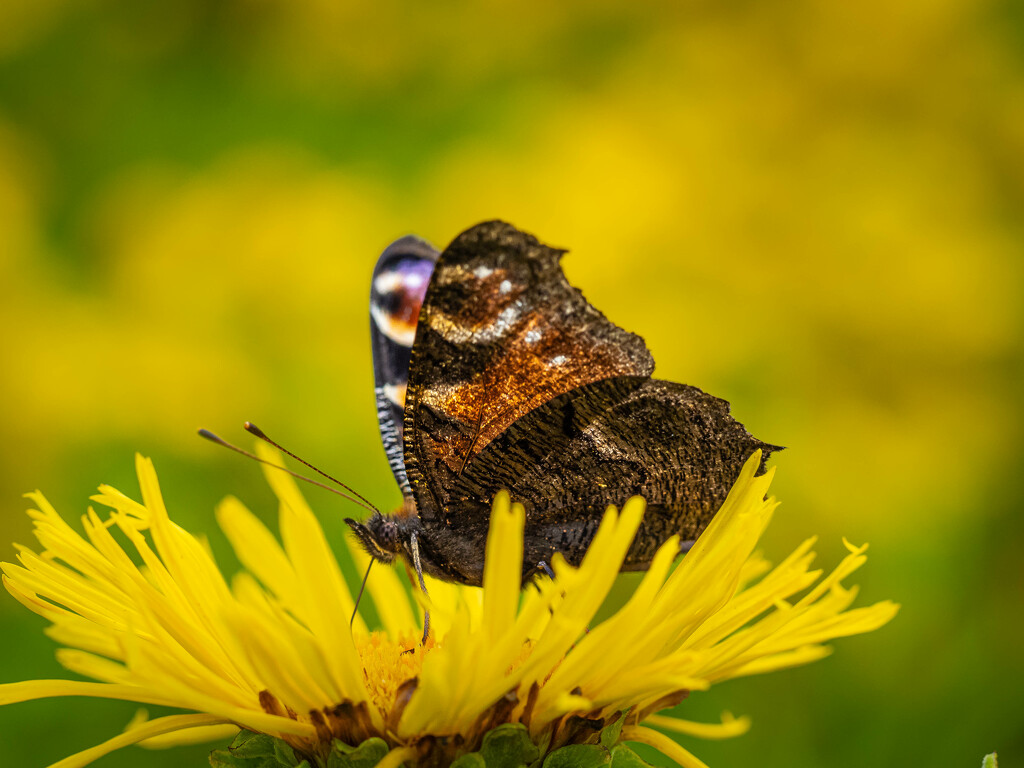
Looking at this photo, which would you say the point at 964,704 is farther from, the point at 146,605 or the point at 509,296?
the point at 146,605

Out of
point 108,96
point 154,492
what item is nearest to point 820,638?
point 154,492

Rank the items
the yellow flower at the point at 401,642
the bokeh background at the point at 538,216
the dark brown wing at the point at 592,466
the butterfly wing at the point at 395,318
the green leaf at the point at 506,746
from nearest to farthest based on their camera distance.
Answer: the yellow flower at the point at 401,642 → the green leaf at the point at 506,746 → the dark brown wing at the point at 592,466 → the butterfly wing at the point at 395,318 → the bokeh background at the point at 538,216

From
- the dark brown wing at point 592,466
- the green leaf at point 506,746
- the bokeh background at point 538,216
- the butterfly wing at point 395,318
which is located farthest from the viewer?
the bokeh background at point 538,216

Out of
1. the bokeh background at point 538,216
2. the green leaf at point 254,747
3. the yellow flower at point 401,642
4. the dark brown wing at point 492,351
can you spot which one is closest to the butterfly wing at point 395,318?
the dark brown wing at point 492,351

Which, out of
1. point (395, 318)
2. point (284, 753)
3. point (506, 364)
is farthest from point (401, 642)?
point (395, 318)

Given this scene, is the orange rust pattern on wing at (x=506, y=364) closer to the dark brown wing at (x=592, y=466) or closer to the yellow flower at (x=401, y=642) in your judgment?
the dark brown wing at (x=592, y=466)

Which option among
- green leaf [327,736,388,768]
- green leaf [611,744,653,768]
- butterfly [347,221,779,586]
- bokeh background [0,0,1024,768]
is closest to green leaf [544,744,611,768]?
green leaf [611,744,653,768]
